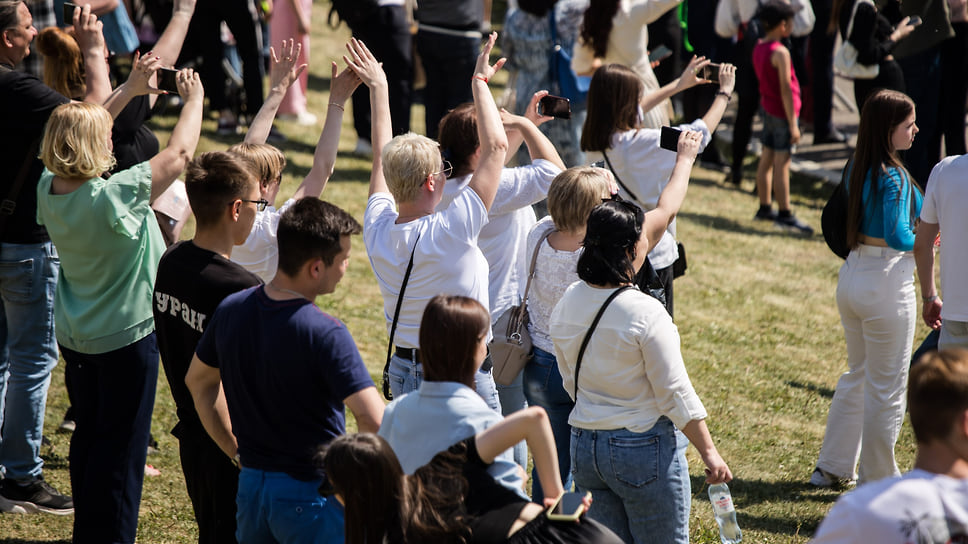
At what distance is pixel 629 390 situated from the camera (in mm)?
3113

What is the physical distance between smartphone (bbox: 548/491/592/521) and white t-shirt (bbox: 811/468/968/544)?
0.58 meters

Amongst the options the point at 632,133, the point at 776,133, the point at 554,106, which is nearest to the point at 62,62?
the point at 554,106

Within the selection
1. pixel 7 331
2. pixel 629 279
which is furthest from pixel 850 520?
pixel 7 331

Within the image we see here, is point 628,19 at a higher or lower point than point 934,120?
higher

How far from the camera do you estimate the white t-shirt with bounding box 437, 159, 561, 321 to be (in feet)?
12.8

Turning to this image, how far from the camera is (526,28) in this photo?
7953 mm

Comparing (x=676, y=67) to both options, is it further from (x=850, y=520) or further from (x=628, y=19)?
(x=850, y=520)

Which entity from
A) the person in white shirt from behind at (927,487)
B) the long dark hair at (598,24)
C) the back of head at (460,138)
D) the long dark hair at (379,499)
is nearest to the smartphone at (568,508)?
the long dark hair at (379,499)

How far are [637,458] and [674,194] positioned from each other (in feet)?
3.57

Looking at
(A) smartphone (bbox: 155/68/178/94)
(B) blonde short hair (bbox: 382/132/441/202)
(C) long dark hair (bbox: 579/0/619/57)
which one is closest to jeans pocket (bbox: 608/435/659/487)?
(B) blonde short hair (bbox: 382/132/441/202)

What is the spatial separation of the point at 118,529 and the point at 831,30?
9404mm

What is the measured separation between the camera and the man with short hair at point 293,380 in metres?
2.68

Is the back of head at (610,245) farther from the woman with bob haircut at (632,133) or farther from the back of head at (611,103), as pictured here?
the back of head at (611,103)

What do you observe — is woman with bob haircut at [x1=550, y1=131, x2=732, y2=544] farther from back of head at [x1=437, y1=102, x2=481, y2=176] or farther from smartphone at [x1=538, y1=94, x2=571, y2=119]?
smartphone at [x1=538, y1=94, x2=571, y2=119]
